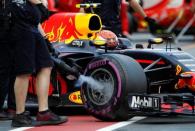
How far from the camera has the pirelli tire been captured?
9.20 meters

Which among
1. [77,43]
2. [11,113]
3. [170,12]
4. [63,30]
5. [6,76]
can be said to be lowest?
[11,113]

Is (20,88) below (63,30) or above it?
below

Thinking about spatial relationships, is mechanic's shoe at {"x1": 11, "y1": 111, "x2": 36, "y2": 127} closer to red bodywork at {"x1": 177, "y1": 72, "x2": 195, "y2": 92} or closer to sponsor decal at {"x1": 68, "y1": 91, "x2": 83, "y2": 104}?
sponsor decal at {"x1": 68, "y1": 91, "x2": 83, "y2": 104}

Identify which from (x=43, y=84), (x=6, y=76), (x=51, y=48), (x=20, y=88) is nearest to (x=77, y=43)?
(x=51, y=48)

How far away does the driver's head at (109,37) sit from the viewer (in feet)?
34.0

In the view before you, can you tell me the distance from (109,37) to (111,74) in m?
1.13

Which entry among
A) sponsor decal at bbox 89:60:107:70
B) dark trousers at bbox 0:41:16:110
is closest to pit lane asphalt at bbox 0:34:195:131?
dark trousers at bbox 0:41:16:110

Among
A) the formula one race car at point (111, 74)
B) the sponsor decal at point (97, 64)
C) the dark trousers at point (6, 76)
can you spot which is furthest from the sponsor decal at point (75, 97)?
the dark trousers at point (6, 76)

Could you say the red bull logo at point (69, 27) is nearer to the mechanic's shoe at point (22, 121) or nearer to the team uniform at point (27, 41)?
the team uniform at point (27, 41)

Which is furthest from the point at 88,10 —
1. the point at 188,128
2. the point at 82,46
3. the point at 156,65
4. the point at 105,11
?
the point at 188,128

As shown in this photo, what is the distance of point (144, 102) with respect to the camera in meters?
9.28

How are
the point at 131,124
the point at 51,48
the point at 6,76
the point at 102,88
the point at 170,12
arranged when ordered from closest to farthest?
the point at 131,124 < the point at 102,88 < the point at 51,48 < the point at 6,76 < the point at 170,12

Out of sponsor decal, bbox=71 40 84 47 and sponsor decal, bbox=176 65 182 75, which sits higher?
sponsor decal, bbox=71 40 84 47

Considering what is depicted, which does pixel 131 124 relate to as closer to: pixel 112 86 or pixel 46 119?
pixel 112 86
